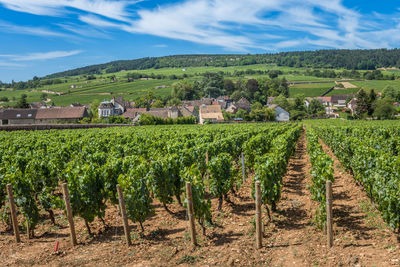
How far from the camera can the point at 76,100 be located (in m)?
128

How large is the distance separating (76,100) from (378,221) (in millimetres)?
136376

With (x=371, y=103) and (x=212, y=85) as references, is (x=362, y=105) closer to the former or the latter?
(x=371, y=103)

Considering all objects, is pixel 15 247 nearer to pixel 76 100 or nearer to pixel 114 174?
pixel 114 174

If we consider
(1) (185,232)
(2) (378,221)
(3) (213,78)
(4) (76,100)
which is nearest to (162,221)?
(1) (185,232)

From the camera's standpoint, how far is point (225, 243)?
7188 millimetres

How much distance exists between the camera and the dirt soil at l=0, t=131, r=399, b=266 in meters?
6.35

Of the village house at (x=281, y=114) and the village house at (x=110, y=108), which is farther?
the village house at (x=110, y=108)

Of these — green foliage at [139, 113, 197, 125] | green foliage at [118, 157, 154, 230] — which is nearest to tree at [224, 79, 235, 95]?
green foliage at [139, 113, 197, 125]

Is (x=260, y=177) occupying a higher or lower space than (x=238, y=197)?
higher

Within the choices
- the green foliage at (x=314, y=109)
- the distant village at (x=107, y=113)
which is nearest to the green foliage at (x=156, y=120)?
the distant village at (x=107, y=113)

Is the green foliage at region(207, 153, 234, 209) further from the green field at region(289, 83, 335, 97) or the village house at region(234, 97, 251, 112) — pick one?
the green field at region(289, 83, 335, 97)

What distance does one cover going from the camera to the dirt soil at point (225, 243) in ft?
20.8

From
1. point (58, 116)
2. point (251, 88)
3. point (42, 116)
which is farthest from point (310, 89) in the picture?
point (42, 116)

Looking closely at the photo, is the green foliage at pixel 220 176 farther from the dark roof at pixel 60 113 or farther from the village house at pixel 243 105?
the village house at pixel 243 105
